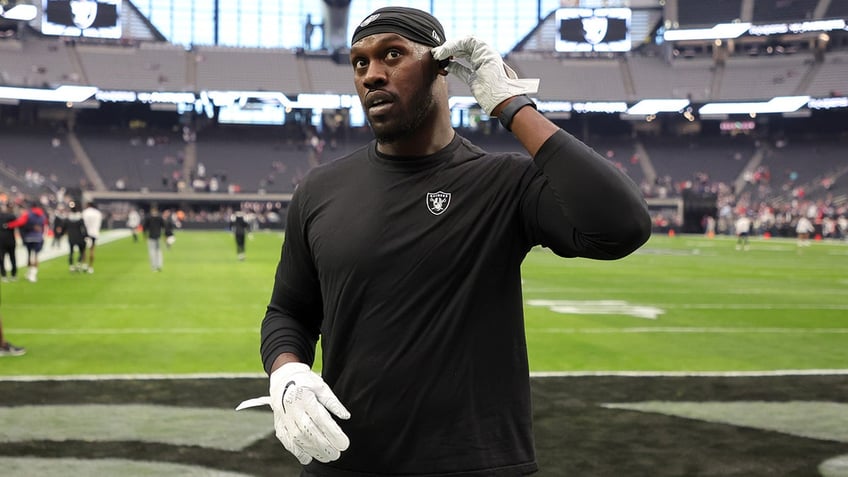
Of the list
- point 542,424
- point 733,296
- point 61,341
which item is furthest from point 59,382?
point 733,296

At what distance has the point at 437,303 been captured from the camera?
2.59m

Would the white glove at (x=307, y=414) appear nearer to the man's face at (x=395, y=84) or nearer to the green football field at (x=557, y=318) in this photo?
the man's face at (x=395, y=84)

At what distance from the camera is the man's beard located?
2611mm

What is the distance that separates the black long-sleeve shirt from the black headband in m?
0.34

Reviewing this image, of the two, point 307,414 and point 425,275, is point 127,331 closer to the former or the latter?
point 307,414

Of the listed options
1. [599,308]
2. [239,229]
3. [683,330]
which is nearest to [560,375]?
[683,330]

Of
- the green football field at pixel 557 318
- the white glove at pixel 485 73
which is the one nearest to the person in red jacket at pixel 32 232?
the green football field at pixel 557 318

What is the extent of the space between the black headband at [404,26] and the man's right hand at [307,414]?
1.03 m

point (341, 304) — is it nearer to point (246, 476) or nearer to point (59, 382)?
point (246, 476)

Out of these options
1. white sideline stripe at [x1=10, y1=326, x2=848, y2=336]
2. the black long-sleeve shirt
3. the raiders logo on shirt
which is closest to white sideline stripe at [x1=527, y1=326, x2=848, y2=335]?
white sideline stripe at [x1=10, y1=326, x2=848, y2=336]

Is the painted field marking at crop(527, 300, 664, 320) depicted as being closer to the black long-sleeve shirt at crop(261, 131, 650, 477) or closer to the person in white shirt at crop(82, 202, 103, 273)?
the person in white shirt at crop(82, 202, 103, 273)

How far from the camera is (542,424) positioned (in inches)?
277

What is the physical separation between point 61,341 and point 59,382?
3276 mm

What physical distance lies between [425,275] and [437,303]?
0.09 metres
